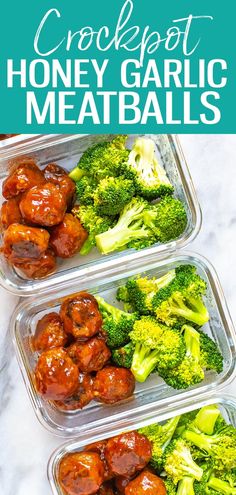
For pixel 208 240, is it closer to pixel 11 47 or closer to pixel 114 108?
pixel 114 108

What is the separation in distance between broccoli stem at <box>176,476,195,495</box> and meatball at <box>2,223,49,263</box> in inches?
39.3

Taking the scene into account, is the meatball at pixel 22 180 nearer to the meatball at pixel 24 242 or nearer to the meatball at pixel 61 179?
the meatball at pixel 61 179

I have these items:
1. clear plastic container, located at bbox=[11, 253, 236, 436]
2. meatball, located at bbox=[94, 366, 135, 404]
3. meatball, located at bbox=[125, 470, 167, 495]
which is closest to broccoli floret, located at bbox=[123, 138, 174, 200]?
clear plastic container, located at bbox=[11, 253, 236, 436]

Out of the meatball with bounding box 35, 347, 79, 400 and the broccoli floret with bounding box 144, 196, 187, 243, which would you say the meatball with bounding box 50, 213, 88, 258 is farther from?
the meatball with bounding box 35, 347, 79, 400

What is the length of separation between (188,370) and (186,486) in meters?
0.43

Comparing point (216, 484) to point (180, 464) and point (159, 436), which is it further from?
point (159, 436)

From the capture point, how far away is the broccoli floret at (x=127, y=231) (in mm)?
2781

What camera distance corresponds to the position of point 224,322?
2.81 meters

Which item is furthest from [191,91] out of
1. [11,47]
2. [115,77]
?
[11,47]

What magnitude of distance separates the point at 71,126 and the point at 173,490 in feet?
4.74

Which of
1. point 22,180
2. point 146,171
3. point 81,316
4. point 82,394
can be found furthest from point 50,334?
point 146,171

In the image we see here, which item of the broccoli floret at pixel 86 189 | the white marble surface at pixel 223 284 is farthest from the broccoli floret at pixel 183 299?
the broccoli floret at pixel 86 189

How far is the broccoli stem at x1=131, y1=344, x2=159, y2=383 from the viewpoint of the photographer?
2.78 meters

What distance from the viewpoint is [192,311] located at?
2793mm
